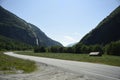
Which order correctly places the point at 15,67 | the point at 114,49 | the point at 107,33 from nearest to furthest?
1. the point at 15,67
2. the point at 114,49
3. the point at 107,33

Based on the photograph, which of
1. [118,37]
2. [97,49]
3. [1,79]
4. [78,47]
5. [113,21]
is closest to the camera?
[1,79]

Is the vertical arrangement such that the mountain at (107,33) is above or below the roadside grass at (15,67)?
above

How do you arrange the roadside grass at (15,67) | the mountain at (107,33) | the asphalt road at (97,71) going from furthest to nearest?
the mountain at (107,33)
the roadside grass at (15,67)
the asphalt road at (97,71)

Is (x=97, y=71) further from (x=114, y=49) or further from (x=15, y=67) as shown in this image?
(x=114, y=49)

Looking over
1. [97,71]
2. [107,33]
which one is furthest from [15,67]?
[107,33]

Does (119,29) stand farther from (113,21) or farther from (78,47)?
(78,47)

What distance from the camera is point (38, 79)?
44.2ft

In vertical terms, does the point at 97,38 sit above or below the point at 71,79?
above

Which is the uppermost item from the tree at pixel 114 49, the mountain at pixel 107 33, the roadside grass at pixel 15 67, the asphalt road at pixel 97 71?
the mountain at pixel 107 33

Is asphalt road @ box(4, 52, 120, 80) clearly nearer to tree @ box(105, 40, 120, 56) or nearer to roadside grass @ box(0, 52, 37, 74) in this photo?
roadside grass @ box(0, 52, 37, 74)

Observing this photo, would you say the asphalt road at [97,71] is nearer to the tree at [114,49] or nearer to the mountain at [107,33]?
the tree at [114,49]

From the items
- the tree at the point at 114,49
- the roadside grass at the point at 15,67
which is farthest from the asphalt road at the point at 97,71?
the tree at the point at 114,49

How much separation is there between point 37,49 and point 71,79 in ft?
433

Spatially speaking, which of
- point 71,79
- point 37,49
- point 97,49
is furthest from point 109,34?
point 71,79
